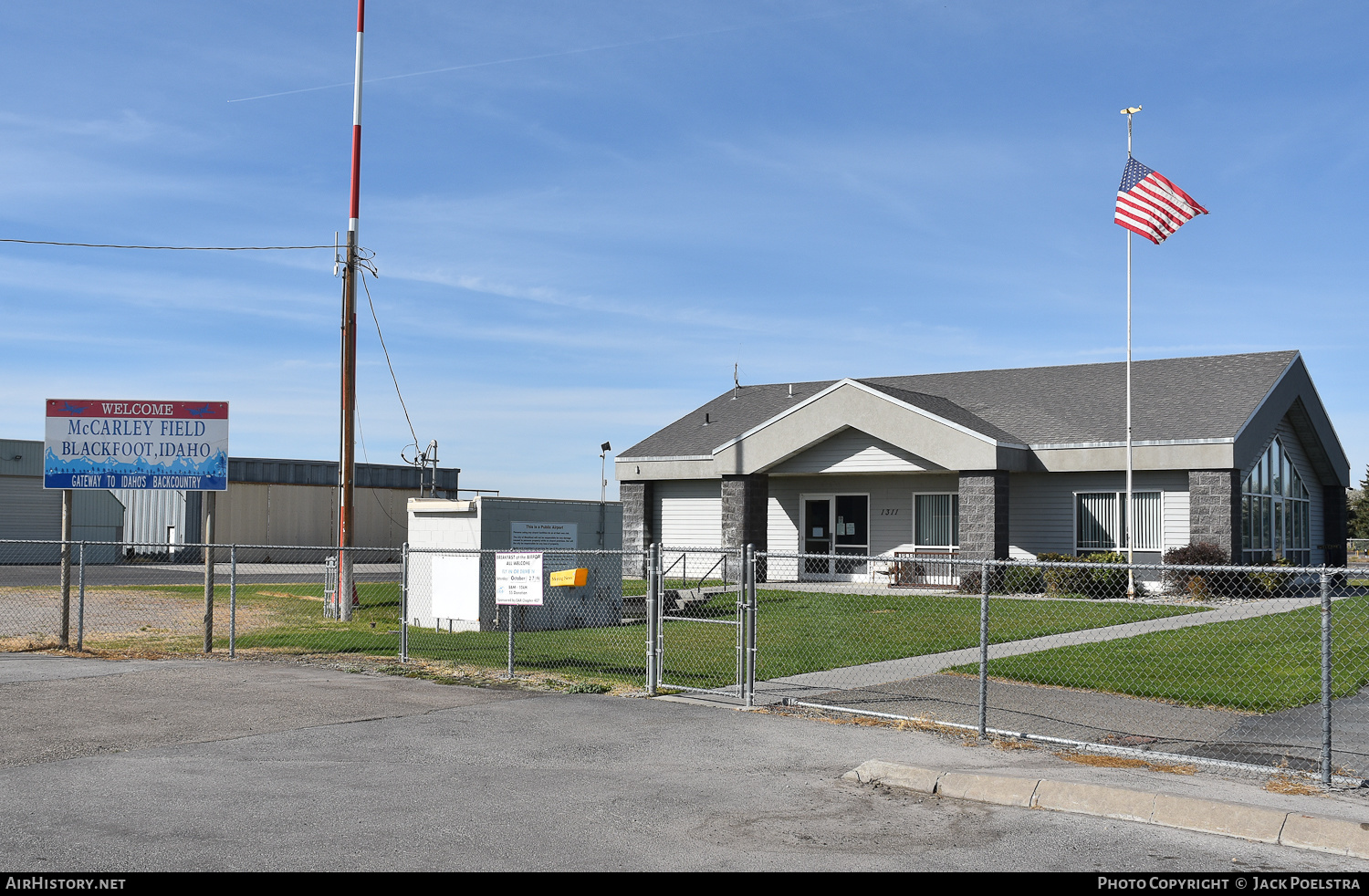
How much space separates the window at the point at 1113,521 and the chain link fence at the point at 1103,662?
1433 mm

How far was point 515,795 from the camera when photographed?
7543 mm

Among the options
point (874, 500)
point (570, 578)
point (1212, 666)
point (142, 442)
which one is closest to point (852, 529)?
point (874, 500)

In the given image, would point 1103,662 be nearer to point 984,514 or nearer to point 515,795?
point 515,795

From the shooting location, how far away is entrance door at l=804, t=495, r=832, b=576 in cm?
3070

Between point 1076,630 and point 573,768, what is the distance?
37.7 feet

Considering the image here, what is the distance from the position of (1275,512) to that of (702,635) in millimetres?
18203

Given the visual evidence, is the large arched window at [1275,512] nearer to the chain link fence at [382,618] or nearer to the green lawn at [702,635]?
the green lawn at [702,635]

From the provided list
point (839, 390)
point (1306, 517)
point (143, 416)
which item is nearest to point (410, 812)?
point (143, 416)

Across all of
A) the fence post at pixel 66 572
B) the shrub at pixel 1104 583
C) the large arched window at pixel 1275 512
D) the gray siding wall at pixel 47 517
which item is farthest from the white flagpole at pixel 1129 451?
the gray siding wall at pixel 47 517

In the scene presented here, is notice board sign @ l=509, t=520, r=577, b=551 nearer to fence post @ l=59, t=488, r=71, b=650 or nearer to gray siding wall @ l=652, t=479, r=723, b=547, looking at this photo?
fence post @ l=59, t=488, r=71, b=650

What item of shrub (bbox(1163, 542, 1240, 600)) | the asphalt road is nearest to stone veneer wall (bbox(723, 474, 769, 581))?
shrub (bbox(1163, 542, 1240, 600))

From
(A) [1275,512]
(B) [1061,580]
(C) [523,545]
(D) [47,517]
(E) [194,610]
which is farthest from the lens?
(D) [47,517]

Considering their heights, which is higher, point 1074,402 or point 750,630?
point 1074,402

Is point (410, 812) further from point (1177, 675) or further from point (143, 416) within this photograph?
point (143, 416)
